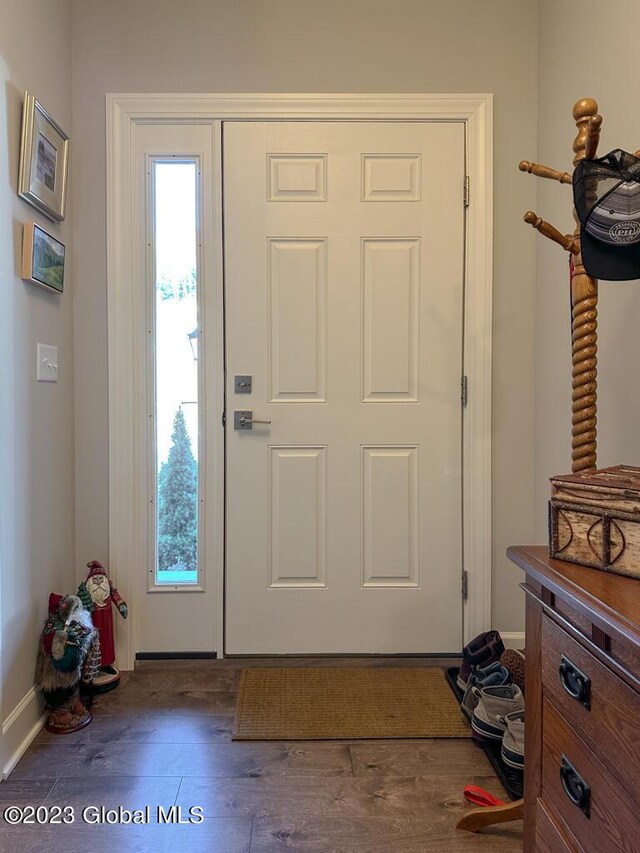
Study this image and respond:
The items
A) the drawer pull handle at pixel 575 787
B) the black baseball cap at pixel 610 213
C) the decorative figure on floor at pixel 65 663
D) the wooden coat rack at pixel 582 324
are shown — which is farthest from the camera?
the decorative figure on floor at pixel 65 663

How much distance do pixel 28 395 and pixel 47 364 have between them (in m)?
0.17

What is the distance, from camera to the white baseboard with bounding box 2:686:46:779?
156 centimetres

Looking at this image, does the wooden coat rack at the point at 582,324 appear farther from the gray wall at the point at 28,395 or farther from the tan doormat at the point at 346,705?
the gray wall at the point at 28,395

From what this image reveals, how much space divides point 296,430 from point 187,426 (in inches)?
16.8

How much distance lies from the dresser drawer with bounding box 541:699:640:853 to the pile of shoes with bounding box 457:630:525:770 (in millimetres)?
553

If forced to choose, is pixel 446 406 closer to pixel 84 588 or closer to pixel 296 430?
pixel 296 430

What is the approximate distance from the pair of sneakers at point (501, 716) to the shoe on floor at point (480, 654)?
5.3 inches

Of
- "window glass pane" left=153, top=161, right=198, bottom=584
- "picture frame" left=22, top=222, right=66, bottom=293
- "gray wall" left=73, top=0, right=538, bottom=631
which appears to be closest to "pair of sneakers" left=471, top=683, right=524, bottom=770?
"window glass pane" left=153, top=161, right=198, bottom=584

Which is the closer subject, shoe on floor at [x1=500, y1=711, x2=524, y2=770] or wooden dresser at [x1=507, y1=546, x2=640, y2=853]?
wooden dresser at [x1=507, y1=546, x2=640, y2=853]

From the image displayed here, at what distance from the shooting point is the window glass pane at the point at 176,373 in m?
2.15

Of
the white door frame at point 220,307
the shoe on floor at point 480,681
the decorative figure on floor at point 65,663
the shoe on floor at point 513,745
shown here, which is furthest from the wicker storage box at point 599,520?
the decorative figure on floor at point 65,663

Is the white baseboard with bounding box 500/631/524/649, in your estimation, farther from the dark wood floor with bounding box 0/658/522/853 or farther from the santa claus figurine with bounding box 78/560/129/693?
the santa claus figurine with bounding box 78/560/129/693

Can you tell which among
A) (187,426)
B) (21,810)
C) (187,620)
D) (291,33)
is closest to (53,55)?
(291,33)

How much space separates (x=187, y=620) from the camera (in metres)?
2.17
